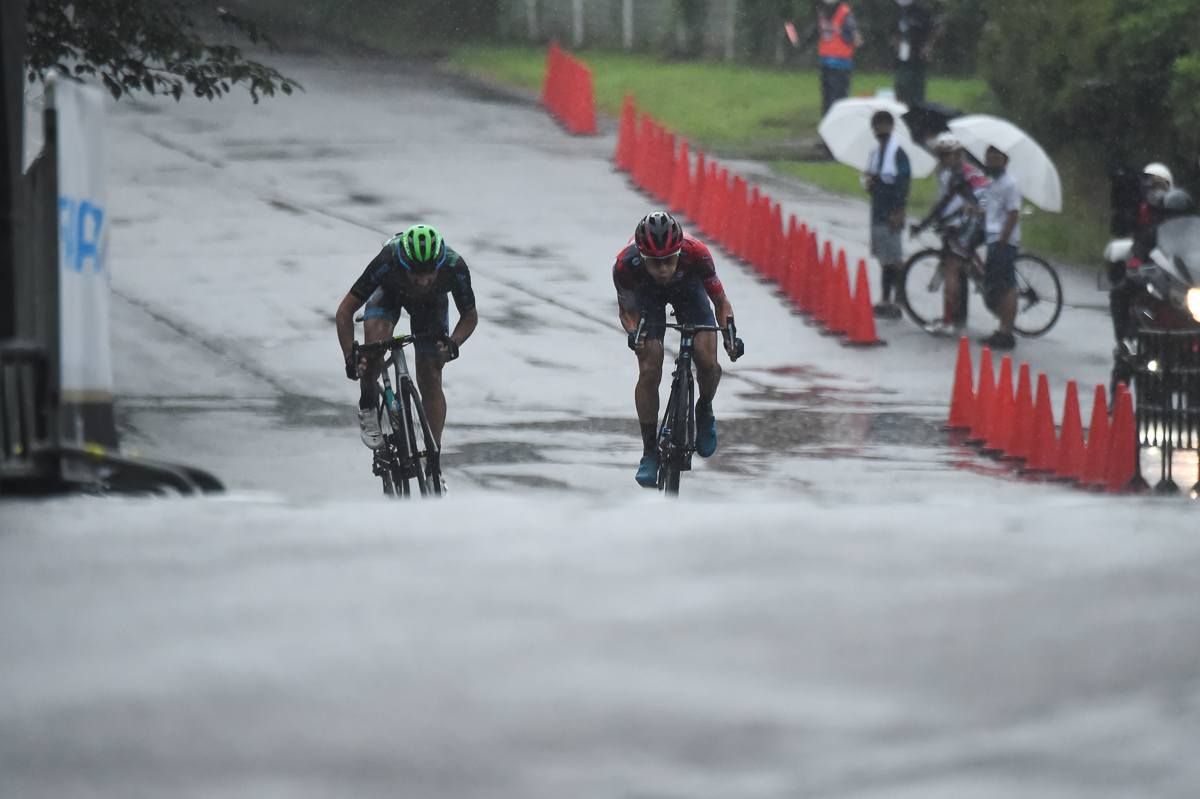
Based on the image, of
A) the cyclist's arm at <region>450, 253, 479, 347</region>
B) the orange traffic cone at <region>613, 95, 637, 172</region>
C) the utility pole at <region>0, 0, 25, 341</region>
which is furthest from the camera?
the orange traffic cone at <region>613, 95, 637, 172</region>

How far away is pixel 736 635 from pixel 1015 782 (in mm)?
710

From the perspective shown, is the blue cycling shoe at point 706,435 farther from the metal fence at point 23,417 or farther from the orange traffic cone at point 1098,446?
the metal fence at point 23,417

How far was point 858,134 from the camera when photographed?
19.0 m

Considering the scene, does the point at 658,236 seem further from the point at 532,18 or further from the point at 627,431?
the point at 532,18

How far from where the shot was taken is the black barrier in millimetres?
11070

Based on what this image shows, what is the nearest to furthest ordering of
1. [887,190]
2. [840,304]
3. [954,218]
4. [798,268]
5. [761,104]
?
[954,218] → [840,304] → [887,190] → [798,268] → [761,104]

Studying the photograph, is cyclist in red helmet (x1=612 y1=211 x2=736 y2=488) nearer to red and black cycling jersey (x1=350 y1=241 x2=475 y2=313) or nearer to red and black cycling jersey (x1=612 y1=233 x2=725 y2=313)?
red and black cycling jersey (x1=612 y1=233 x2=725 y2=313)

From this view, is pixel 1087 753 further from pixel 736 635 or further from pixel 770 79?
pixel 770 79

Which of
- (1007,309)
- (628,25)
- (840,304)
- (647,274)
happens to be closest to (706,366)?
(647,274)

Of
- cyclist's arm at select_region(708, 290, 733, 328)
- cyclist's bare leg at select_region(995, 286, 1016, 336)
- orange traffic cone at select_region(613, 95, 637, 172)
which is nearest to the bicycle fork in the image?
cyclist's arm at select_region(708, 290, 733, 328)

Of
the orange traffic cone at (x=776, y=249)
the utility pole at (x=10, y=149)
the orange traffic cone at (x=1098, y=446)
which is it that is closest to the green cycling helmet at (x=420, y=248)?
the utility pole at (x=10, y=149)

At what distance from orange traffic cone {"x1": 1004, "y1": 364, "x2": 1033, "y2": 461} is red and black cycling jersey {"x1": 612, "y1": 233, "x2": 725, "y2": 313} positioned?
132 inches

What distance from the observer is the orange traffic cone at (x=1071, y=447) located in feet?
38.9

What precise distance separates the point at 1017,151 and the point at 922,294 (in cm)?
165
